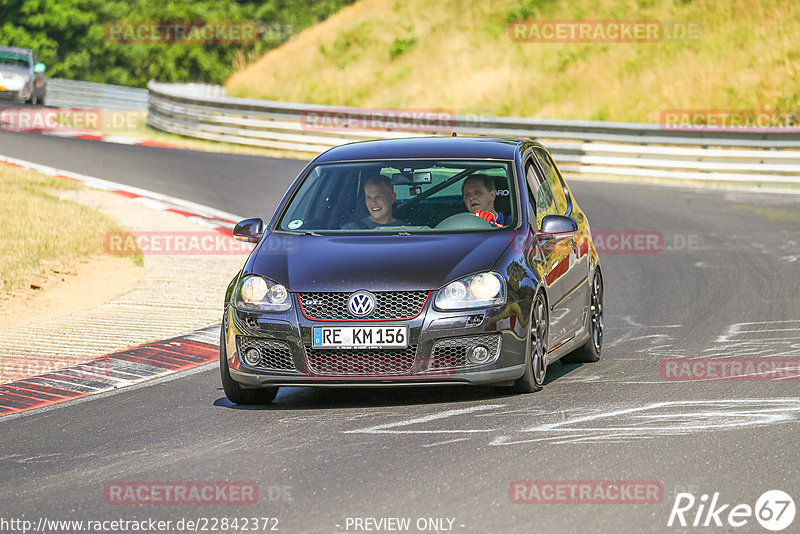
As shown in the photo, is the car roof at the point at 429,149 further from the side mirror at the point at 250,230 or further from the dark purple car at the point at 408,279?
the side mirror at the point at 250,230

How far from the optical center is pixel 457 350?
7.87 meters

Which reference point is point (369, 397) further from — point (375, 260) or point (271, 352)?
point (375, 260)

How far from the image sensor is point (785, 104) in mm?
29797

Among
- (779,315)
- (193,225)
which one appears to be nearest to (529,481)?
(779,315)

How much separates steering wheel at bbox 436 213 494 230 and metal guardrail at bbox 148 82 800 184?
52.2ft

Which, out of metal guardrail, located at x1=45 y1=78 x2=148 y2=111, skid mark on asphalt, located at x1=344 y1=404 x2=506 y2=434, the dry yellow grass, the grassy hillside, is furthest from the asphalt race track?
metal guardrail, located at x1=45 y1=78 x2=148 y2=111

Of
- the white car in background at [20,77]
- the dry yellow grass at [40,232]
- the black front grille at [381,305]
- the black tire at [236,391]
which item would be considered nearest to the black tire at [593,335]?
the black front grille at [381,305]

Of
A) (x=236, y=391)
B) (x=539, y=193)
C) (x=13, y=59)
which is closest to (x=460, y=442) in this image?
(x=236, y=391)

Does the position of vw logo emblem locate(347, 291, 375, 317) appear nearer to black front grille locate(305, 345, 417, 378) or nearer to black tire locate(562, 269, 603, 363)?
black front grille locate(305, 345, 417, 378)

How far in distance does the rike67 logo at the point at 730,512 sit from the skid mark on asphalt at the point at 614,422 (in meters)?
1.19

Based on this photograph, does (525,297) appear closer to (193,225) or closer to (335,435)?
(335,435)

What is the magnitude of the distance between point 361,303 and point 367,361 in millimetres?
347

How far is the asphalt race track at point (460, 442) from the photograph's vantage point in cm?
580

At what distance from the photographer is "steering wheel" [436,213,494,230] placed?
8711 mm
